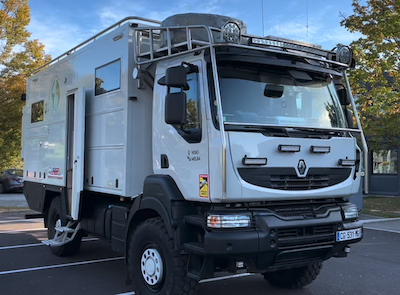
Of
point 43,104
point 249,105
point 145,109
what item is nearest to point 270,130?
point 249,105

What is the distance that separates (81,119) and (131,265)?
2.41 m

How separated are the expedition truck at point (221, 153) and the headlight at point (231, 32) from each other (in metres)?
0.01

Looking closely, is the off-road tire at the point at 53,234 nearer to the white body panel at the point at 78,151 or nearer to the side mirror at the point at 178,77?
the white body panel at the point at 78,151

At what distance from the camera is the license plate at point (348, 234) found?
14.4 ft

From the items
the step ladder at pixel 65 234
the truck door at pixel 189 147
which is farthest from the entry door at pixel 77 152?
the truck door at pixel 189 147

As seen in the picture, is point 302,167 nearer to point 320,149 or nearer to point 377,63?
point 320,149

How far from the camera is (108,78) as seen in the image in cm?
581

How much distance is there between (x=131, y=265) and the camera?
493 centimetres

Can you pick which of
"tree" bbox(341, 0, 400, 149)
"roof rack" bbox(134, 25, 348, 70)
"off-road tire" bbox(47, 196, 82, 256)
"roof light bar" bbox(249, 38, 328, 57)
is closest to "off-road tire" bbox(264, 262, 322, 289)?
"roof rack" bbox(134, 25, 348, 70)

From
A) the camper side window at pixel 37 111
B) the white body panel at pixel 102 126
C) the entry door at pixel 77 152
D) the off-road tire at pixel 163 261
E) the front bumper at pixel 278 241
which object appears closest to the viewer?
the front bumper at pixel 278 241

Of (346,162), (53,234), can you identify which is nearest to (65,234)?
(53,234)

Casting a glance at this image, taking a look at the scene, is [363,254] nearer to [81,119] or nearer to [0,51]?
[81,119]

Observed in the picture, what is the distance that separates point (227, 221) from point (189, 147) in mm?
929

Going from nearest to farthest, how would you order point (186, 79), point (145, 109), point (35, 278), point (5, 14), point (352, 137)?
point (186, 79) < point (352, 137) < point (145, 109) < point (35, 278) < point (5, 14)
